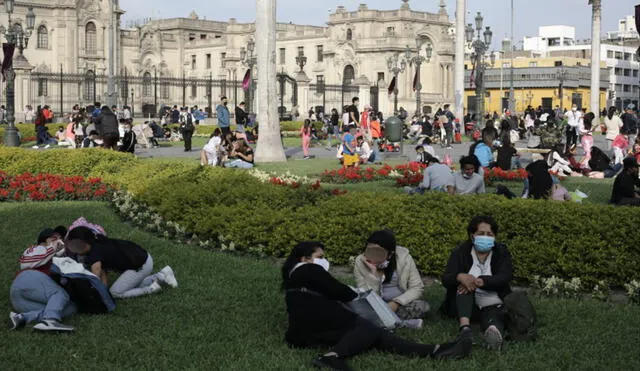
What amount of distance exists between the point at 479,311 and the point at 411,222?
8.08 feet

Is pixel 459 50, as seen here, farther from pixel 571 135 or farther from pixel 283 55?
pixel 283 55

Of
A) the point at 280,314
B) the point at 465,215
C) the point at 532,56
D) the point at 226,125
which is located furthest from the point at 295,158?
the point at 532,56

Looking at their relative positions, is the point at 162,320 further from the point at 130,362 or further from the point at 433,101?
the point at 433,101

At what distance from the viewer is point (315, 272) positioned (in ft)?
20.9

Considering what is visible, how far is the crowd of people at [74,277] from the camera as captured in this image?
275 inches

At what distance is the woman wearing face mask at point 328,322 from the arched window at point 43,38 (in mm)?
63453

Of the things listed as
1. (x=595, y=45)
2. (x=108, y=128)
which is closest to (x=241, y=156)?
(x=108, y=128)

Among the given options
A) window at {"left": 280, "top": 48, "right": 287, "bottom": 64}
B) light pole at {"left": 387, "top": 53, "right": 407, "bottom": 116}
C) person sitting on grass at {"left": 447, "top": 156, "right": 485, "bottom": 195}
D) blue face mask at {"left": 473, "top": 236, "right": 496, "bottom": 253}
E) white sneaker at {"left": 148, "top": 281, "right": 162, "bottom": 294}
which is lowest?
white sneaker at {"left": 148, "top": 281, "right": 162, "bottom": 294}

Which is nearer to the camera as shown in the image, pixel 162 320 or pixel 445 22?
pixel 162 320

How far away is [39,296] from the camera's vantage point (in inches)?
277

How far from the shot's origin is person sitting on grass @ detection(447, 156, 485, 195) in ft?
36.2

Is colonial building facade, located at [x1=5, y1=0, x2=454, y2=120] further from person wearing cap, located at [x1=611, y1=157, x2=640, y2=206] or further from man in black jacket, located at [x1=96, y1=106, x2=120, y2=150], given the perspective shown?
person wearing cap, located at [x1=611, y1=157, x2=640, y2=206]

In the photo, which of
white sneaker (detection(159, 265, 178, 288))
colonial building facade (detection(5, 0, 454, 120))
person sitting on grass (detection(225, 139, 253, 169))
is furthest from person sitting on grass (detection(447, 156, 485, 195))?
colonial building facade (detection(5, 0, 454, 120))

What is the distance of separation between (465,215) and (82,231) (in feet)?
12.3
